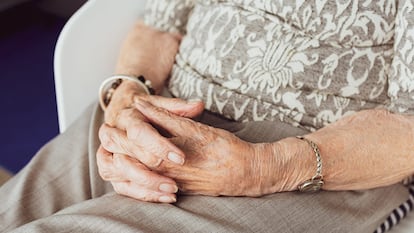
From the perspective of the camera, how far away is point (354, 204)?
936 millimetres

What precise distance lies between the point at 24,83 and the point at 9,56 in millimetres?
278

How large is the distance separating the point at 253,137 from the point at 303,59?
0.51 feet

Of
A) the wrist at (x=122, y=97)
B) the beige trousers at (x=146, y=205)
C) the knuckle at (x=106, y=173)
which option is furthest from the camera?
the wrist at (x=122, y=97)

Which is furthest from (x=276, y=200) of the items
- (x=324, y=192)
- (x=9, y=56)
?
(x=9, y=56)

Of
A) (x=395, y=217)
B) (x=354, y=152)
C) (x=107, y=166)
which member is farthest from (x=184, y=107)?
(x=395, y=217)

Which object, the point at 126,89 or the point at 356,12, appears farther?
the point at 126,89

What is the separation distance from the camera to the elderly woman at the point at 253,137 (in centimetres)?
85

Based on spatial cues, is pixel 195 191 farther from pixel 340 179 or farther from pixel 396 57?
pixel 396 57

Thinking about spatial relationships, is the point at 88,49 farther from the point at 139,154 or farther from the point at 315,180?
the point at 315,180

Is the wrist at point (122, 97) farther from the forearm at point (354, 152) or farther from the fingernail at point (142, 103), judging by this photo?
the forearm at point (354, 152)

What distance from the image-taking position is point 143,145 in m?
0.85

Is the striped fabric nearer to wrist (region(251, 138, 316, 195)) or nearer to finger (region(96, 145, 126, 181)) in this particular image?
wrist (region(251, 138, 316, 195))

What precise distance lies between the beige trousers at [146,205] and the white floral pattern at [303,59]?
0.16ft

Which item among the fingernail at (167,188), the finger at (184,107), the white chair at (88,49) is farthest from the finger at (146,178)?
the white chair at (88,49)
